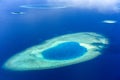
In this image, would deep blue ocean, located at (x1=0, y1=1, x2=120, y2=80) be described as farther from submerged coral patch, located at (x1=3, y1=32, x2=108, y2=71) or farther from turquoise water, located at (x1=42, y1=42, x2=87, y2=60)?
turquoise water, located at (x1=42, y1=42, x2=87, y2=60)

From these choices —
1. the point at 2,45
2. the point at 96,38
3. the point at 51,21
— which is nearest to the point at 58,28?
the point at 51,21

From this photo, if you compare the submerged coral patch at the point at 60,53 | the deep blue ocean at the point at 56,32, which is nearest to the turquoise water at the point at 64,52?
the submerged coral patch at the point at 60,53

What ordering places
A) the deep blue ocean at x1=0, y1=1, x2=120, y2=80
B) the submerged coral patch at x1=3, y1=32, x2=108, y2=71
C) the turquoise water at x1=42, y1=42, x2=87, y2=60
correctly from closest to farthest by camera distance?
1. the deep blue ocean at x1=0, y1=1, x2=120, y2=80
2. the submerged coral patch at x1=3, y1=32, x2=108, y2=71
3. the turquoise water at x1=42, y1=42, x2=87, y2=60

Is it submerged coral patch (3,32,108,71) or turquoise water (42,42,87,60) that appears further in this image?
turquoise water (42,42,87,60)

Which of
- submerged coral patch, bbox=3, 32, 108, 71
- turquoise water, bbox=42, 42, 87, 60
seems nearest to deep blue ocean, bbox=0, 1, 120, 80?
submerged coral patch, bbox=3, 32, 108, 71

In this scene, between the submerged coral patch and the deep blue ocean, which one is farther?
the submerged coral patch

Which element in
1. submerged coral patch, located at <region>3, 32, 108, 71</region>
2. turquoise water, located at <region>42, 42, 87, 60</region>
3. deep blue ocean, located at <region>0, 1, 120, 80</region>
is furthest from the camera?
turquoise water, located at <region>42, 42, 87, 60</region>
